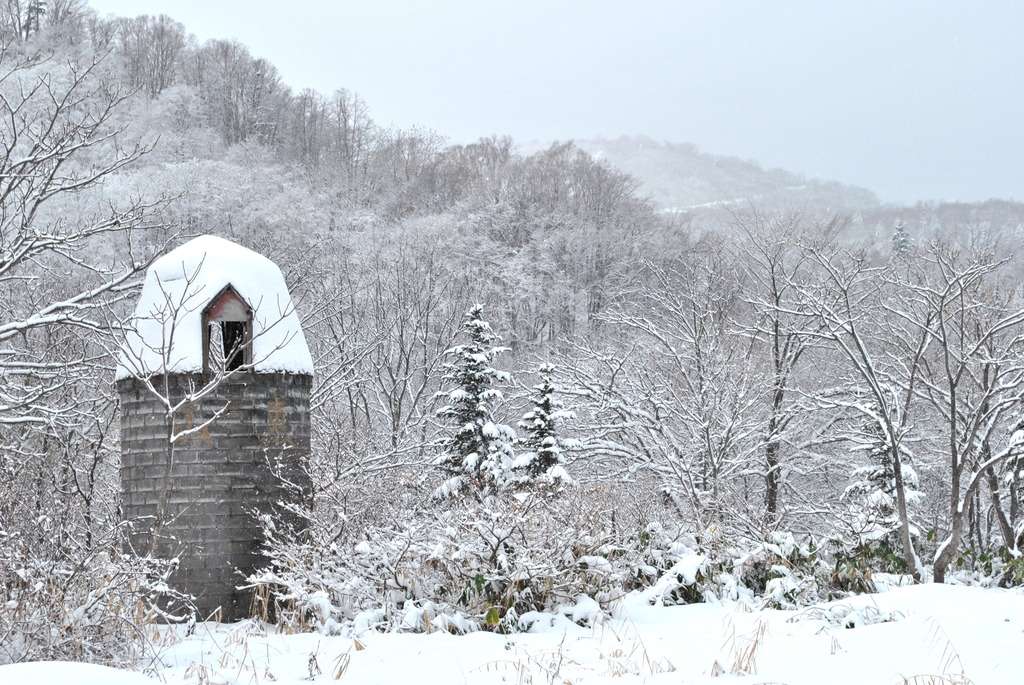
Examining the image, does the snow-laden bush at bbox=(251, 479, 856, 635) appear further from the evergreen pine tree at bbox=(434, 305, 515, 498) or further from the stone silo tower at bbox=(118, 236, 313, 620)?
the evergreen pine tree at bbox=(434, 305, 515, 498)

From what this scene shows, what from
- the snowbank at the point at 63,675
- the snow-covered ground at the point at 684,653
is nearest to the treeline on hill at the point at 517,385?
the snow-covered ground at the point at 684,653

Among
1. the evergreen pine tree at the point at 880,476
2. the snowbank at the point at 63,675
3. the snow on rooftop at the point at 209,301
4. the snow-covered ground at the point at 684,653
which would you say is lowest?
the evergreen pine tree at the point at 880,476

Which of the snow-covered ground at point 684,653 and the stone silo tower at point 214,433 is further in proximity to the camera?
the stone silo tower at point 214,433

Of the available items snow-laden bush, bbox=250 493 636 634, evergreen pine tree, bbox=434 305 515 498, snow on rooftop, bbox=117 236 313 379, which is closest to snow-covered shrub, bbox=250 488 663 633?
snow-laden bush, bbox=250 493 636 634

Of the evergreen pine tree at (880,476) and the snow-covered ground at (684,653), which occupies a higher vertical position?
the snow-covered ground at (684,653)

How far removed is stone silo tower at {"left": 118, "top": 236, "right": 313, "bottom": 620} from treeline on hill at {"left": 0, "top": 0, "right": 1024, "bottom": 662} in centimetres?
43

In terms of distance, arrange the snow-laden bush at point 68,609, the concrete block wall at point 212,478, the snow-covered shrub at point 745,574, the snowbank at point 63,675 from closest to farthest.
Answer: the snowbank at point 63,675 < the snow-laden bush at point 68,609 < the snow-covered shrub at point 745,574 < the concrete block wall at point 212,478

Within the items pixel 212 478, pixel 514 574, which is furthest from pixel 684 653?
pixel 212 478

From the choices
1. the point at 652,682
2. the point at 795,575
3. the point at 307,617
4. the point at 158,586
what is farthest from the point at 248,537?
the point at 652,682

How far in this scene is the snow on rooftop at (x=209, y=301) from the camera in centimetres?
1135

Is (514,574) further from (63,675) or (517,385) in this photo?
(517,385)

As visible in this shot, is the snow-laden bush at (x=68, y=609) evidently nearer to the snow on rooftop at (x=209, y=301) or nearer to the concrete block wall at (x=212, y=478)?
the concrete block wall at (x=212, y=478)

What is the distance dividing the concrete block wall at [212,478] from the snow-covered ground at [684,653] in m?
3.53

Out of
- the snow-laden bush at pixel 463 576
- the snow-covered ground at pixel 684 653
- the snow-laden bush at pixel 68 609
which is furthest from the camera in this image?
the snow-laden bush at pixel 463 576
